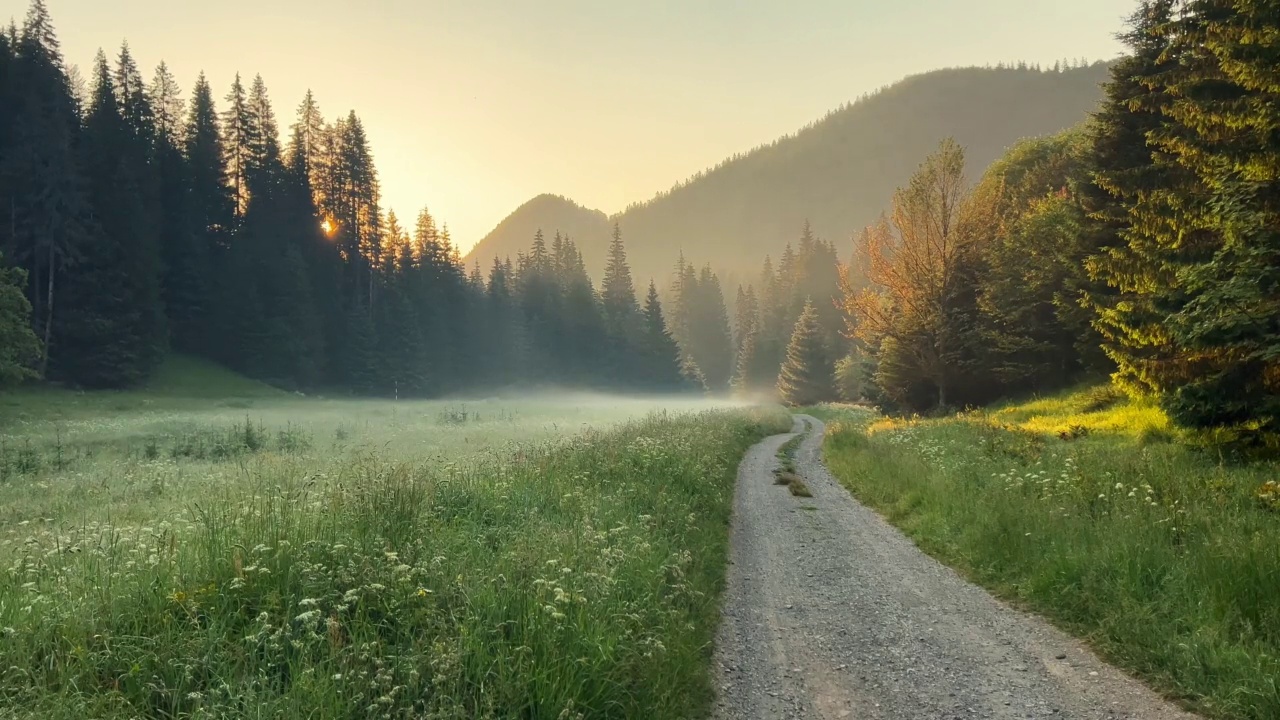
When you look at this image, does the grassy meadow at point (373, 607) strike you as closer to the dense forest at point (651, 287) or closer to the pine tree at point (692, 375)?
the dense forest at point (651, 287)

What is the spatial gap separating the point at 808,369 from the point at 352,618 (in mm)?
76390

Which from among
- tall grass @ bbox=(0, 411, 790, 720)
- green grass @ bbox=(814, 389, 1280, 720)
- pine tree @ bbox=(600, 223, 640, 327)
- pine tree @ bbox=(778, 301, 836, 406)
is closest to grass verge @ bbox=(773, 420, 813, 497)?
green grass @ bbox=(814, 389, 1280, 720)

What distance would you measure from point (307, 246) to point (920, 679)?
7322 centimetres

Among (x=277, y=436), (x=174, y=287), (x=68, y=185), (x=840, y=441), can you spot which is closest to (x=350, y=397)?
(x=174, y=287)

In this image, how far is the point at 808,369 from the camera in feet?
253

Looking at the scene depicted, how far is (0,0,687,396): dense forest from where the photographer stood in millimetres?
41406

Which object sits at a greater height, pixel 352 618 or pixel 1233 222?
pixel 1233 222

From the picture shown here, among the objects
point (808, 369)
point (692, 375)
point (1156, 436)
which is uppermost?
point (692, 375)

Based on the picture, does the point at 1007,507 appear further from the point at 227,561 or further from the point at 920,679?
the point at 227,561

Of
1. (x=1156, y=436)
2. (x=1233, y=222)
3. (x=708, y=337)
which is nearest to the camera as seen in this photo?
(x=1233, y=222)

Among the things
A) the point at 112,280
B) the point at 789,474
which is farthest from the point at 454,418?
the point at 112,280

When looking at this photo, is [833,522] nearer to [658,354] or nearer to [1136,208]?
[1136,208]

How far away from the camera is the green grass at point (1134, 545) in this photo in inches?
204

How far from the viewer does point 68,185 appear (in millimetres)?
42094
